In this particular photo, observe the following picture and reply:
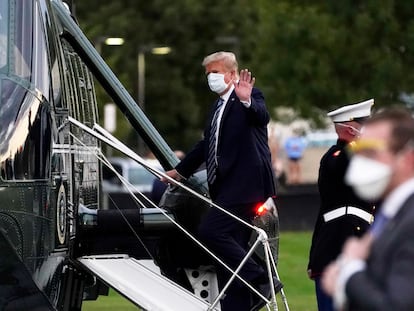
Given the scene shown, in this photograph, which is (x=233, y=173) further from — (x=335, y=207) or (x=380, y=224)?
(x=380, y=224)

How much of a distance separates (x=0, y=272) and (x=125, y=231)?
257 cm

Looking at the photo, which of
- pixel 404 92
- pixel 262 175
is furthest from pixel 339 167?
pixel 404 92

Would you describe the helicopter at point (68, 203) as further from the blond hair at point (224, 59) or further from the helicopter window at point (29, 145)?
the blond hair at point (224, 59)

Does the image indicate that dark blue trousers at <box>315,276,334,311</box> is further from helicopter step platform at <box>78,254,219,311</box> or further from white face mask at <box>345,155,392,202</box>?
white face mask at <box>345,155,392,202</box>

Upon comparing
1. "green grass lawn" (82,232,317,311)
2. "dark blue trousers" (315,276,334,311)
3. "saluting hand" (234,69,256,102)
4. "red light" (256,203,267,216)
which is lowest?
"green grass lawn" (82,232,317,311)

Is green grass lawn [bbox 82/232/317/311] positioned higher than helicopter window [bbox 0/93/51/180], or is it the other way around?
helicopter window [bbox 0/93/51/180]

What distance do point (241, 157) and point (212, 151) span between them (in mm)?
211

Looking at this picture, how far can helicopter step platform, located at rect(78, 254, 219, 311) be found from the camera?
9078 millimetres

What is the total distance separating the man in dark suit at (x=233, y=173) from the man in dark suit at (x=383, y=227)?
4.73 meters

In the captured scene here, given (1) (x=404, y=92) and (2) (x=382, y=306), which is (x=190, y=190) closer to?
(2) (x=382, y=306)

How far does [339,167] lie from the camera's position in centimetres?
942

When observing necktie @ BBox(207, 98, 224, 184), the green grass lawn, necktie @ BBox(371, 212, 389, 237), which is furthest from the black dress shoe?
necktie @ BBox(371, 212, 389, 237)

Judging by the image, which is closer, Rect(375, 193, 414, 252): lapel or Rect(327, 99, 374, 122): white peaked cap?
Rect(375, 193, 414, 252): lapel

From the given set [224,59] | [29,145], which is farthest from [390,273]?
[224,59]
